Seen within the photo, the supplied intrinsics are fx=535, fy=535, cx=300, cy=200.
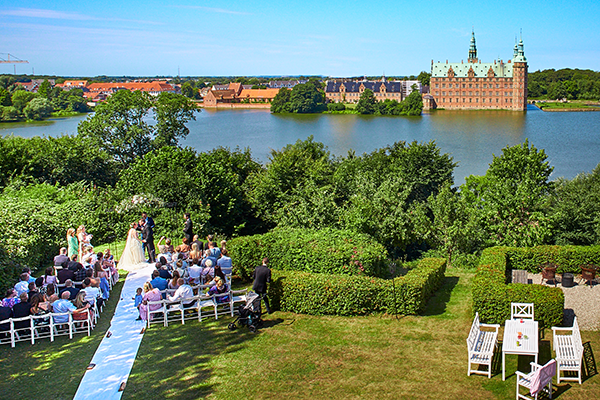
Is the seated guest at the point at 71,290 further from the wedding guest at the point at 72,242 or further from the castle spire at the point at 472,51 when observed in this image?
the castle spire at the point at 472,51

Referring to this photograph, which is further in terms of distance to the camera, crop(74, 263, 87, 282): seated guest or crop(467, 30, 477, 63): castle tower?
crop(467, 30, 477, 63): castle tower

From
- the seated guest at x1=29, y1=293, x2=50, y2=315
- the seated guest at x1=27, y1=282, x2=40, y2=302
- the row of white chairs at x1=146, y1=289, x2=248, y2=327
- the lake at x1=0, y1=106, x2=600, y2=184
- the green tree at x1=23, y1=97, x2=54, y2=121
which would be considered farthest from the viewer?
the green tree at x1=23, y1=97, x2=54, y2=121

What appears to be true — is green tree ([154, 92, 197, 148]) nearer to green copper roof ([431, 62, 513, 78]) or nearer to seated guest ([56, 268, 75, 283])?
seated guest ([56, 268, 75, 283])

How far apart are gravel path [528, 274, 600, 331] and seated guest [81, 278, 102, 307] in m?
9.97

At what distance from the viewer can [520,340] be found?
9.18m

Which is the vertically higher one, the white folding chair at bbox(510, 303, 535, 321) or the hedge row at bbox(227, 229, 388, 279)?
the hedge row at bbox(227, 229, 388, 279)

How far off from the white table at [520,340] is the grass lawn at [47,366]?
7163 millimetres

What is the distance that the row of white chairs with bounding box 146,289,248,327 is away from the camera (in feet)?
36.9

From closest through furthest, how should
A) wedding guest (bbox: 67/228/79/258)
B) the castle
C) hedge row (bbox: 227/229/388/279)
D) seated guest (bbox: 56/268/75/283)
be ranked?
seated guest (bbox: 56/268/75/283) < hedge row (bbox: 227/229/388/279) < wedding guest (bbox: 67/228/79/258) < the castle

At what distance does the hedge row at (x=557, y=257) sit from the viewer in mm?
15352

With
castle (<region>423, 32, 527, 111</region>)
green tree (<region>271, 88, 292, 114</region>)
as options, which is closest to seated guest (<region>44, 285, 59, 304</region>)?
green tree (<region>271, 88, 292, 114</region>)

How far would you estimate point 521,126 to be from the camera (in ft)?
336

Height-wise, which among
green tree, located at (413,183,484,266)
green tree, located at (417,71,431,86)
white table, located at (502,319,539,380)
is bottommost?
green tree, located at (413,183,484,266)

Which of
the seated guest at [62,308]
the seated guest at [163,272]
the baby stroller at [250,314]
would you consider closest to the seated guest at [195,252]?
the seated guest at [163,272]
